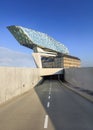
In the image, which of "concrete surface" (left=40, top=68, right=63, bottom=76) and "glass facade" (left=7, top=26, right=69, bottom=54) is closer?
"concrete surface" (left=40, top=68, right=63, bottom=76)

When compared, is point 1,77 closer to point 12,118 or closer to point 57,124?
A: point 12,118

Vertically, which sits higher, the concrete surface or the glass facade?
the glass facade

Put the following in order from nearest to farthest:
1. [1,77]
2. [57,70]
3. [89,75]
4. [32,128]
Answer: [32,128] < [1,77] < [89,75] < [57,70]

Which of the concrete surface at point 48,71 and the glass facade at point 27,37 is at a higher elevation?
the glass facade at point 27,37

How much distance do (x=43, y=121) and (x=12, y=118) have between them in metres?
1.71

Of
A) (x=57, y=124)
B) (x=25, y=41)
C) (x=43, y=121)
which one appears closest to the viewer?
(x=57, y=124)

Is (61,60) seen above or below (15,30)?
below

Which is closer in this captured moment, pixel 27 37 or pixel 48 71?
pixel 48 71

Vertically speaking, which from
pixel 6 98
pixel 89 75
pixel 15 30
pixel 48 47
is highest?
pixel 15 30

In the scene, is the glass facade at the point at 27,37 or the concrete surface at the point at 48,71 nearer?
the concrete surface at the point at 48,71

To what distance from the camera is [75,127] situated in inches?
312

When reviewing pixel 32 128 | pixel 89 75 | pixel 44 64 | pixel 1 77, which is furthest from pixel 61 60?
pixel 32 128

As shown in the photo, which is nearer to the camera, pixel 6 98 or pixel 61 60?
pixel 6 98

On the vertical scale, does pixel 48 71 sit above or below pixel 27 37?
below
